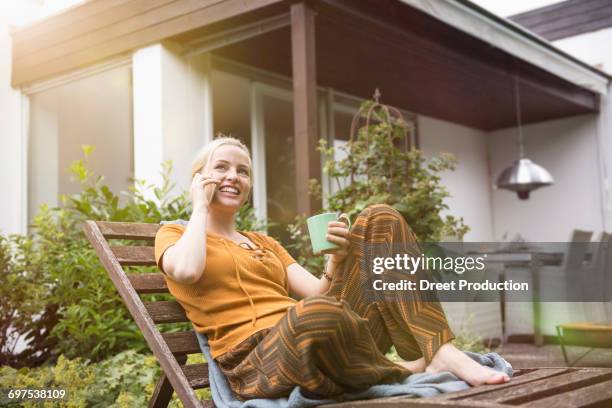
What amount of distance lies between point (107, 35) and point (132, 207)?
2107 mm

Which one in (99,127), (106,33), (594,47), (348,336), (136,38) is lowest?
(348,336)

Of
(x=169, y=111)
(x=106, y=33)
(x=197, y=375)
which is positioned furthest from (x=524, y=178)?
(x=197, y=375)

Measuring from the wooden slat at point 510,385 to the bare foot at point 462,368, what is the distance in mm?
33

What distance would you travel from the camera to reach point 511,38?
6.27 m

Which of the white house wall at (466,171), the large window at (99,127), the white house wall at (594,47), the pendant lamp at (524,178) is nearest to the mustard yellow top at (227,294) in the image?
the large window at (99,127)

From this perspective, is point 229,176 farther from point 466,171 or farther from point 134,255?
point 466,171

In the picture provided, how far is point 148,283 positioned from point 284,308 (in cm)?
63

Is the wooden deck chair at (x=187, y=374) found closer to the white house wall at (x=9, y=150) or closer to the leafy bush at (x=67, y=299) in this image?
the leafy bush at (x=67, y=299)

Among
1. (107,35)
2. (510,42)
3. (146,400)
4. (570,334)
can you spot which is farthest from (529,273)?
(107,35)

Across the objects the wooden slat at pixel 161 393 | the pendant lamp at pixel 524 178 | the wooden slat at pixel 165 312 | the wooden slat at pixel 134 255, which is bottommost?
the wooden slat at pixel 161 393

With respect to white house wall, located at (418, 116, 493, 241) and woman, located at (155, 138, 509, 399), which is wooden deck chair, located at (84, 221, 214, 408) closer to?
woman, located at (155, 138, 509, 399)

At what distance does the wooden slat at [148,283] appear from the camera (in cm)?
245

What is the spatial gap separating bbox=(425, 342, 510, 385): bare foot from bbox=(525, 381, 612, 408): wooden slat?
21cm

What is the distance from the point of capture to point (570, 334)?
412 centimetres
